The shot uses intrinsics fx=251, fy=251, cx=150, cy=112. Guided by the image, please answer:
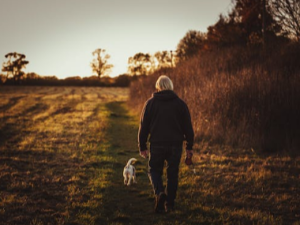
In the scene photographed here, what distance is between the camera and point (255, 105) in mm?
9531

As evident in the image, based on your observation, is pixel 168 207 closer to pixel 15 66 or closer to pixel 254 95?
pixel 254 95

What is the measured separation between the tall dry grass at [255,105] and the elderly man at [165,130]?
525 centimetres

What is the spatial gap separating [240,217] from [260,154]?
13.9ft

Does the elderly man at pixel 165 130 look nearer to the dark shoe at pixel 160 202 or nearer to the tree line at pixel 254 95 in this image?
the dark shoe at pixel 160 202

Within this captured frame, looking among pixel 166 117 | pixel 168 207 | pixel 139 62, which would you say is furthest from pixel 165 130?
pixel 139 62

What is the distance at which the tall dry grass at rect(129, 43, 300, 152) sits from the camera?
28.8ft

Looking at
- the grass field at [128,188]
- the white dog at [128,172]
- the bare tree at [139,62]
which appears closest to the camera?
the grass field at [128,188]

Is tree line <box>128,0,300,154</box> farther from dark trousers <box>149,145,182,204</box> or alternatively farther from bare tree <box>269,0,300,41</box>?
dark trousers <box>149,145,182,204</box>

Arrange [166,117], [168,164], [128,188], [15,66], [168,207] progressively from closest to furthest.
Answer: [166,117] → [168,164] → [168,207] → [128,188] → [15,66]

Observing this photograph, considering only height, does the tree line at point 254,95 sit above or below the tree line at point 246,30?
below

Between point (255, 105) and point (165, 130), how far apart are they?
6.48 meters

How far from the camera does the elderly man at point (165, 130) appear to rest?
425cm

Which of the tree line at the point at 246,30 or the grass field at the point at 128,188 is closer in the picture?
the grass field at the point at 128,188

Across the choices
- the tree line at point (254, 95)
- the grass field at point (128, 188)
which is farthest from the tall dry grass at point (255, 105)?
the grass field at point (128, 188)
